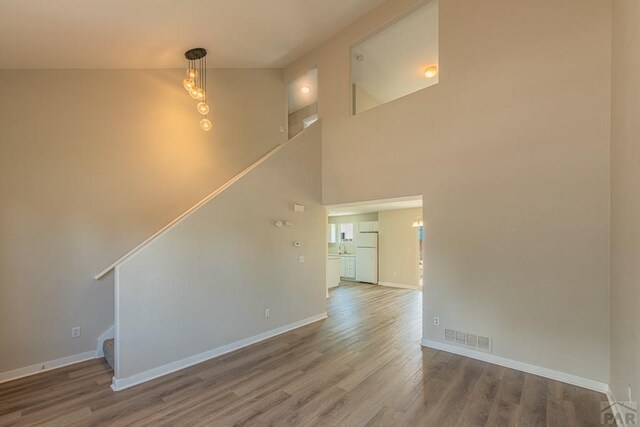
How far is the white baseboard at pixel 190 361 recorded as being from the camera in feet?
10.2

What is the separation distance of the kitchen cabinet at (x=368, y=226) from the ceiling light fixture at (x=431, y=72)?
4447mm

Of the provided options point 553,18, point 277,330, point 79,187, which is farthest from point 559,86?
point 79,187

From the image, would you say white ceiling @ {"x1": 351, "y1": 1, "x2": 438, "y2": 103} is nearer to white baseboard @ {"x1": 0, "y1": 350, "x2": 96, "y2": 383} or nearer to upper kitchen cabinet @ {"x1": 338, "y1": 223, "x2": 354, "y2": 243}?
upper kitchen cabinet @ {"x1": 338, "y1": 223, "x2": 354, "y2": 243}

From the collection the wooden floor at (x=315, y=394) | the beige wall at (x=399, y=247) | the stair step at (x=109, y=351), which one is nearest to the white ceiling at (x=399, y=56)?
the beige wall at (x=399, y=247)

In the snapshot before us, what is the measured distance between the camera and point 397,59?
223 inches

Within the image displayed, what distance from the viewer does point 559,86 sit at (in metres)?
3.07

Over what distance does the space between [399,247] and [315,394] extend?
615 cm

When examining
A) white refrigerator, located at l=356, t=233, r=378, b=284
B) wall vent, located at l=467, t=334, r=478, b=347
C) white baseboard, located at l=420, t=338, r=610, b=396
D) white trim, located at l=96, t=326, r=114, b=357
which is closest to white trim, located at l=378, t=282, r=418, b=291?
white refrigerator, located at l=356, t=233, r=378, b=284

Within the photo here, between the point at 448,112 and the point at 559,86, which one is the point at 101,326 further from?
the point at 559,86

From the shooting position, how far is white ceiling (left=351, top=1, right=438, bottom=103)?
183 inches

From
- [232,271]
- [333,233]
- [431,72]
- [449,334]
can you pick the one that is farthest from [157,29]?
[333,233]

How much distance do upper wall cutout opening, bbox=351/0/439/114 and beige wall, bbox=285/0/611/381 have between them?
1.33ft

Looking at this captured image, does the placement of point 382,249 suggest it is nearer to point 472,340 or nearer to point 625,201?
point 472,340

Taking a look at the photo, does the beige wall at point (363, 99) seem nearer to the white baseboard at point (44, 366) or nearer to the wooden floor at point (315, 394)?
the wooden floor at point (315, 394)
